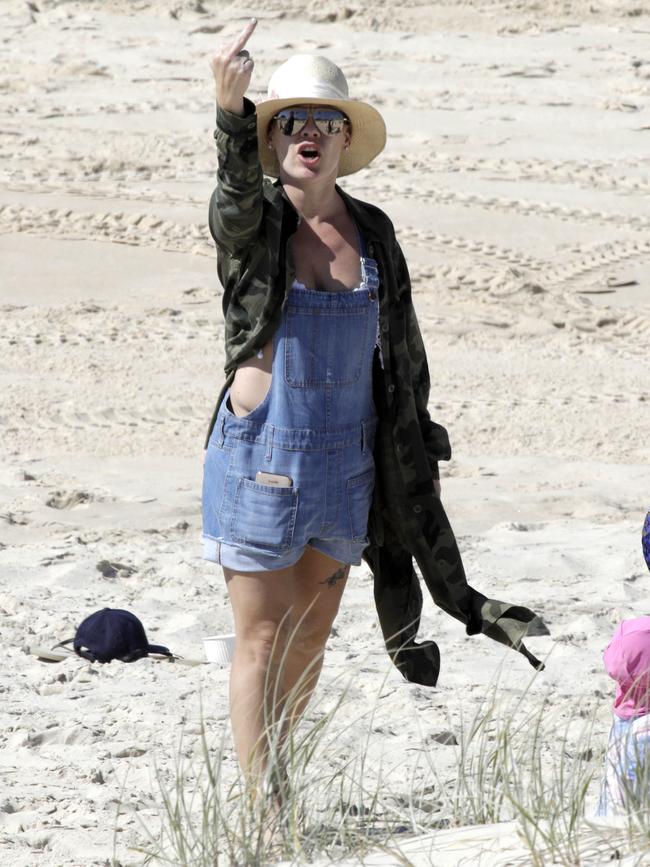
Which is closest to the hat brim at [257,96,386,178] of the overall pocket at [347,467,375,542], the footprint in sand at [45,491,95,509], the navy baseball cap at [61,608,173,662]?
the overall pocket at [347,467,375,542]

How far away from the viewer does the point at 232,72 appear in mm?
3023

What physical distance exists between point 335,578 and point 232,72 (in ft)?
4.06

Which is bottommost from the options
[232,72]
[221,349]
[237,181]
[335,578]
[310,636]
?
[221,349]

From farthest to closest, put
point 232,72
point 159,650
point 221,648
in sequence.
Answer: point 159,650 → point 221,648 → point 232,72

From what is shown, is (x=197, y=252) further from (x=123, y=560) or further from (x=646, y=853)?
(x=646, y=853)

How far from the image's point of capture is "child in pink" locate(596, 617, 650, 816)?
2.96 m

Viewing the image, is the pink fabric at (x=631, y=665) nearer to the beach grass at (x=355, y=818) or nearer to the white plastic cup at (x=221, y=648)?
the beach grass at (x=355, y=818)

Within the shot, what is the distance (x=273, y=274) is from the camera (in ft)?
10.6

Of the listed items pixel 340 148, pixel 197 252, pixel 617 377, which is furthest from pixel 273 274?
pixel 197 252

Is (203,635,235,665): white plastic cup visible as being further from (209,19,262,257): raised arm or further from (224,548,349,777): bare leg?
(209,19,262,257): raised arm

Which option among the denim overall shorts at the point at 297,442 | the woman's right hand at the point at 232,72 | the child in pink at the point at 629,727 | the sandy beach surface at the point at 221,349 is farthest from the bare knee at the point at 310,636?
the woman's right hand at the point at 232,72

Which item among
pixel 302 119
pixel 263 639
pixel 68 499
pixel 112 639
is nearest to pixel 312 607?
pixel 263 639

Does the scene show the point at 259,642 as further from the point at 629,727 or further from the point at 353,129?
the point at 353,129

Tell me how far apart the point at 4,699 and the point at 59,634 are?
60 centimetres
